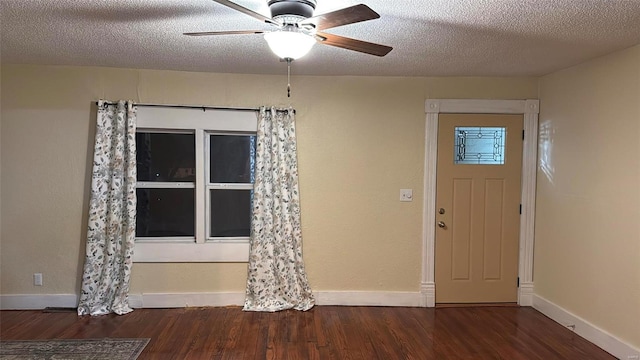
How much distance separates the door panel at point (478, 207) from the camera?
4.04m

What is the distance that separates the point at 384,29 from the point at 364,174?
1696 mm

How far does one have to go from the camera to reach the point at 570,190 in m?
3.54

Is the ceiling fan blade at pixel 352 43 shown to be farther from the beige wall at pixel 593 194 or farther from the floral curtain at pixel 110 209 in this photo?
the floral curtain at pixel 110 209

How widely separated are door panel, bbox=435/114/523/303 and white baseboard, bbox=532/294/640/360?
30 cm

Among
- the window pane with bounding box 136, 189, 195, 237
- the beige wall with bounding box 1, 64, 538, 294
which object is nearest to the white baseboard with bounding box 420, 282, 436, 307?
the beige wall with bounding box 1, 64, 538, 294

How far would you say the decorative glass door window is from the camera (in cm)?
406

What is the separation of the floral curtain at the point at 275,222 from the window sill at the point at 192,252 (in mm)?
150

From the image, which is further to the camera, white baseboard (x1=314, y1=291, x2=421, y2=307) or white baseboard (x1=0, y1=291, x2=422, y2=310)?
white baseboard (x1=314, y1=291, x2=421, y2=307)

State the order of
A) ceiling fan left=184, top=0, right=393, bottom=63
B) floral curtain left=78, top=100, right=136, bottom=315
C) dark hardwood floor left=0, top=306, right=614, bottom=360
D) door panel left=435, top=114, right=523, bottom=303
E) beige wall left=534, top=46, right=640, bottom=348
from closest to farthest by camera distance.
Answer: ceiling fan left=184, top=0, right=393, bottom=63
beige wall left=534, top=46, right=640, bottom=348
dark hardwood floor left=0, top=306, right=614, bottom=360
floral curtain left=78, top=100, right=136, bottom=315
door panel left=435, top=114, right=523, bottom=303

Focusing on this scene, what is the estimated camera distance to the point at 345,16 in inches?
74.2

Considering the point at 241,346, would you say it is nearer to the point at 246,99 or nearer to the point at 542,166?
the point at 246,99

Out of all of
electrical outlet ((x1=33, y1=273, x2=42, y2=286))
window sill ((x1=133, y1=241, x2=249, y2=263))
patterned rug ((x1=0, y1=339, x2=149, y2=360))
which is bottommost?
patterned rug ((x1=0, y1=339, x2=149, y2=360))

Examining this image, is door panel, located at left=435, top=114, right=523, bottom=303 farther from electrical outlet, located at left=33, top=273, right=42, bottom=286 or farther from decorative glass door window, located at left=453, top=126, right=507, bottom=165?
electrical outlet, located at left=33, top=273, right=42, bottom=286

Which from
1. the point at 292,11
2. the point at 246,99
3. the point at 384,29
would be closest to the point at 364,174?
the point at 246,99
